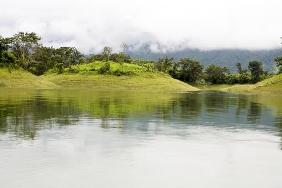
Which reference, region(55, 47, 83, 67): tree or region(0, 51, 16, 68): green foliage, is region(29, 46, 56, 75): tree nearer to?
region(55, 47, 83, 67): tree

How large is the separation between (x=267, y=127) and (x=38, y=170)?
22129 mm

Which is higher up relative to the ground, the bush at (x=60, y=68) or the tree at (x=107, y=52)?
the tree at (x=107, y=52)

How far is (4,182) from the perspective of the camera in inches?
695

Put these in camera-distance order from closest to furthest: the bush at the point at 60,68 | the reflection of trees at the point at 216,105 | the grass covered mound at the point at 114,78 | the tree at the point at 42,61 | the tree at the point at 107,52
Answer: the reflection of trees at the point at 216,105 → the grass covered mound at the point at 114,78 → the bush at the point at 60,68 → the tree at the point at 42,61 → the tree at the point at 107,52

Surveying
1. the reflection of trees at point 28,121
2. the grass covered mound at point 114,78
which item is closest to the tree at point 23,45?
the grass covered mound at point 114,78

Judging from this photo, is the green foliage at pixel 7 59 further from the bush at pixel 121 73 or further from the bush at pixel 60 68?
the bush at pixel 121 73

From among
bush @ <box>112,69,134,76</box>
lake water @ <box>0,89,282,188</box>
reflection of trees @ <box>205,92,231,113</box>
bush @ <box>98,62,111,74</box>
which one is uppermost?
bush @ <box>98,62,111,74</box>

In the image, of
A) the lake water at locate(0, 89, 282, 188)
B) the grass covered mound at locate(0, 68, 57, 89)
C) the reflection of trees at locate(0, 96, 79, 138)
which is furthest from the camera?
the grass covered mound at locate(0, 68, 57, 89)

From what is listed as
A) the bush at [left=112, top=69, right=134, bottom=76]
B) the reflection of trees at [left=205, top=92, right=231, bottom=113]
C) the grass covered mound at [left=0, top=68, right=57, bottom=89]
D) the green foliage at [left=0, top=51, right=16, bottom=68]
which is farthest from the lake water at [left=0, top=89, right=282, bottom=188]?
the bush at [left=112, top=69, right=134, bottom=76]

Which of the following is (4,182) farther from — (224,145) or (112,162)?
(224,145)

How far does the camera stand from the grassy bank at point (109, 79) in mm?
141250

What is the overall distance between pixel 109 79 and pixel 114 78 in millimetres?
2011

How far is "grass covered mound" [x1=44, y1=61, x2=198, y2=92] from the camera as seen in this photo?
484 ft

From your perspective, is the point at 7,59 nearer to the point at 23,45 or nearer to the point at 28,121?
the point at 23,45
